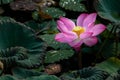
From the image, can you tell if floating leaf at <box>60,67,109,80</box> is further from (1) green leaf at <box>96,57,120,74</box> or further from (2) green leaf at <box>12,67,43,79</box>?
(1) green leaf at <box>96,57,120,74</box>

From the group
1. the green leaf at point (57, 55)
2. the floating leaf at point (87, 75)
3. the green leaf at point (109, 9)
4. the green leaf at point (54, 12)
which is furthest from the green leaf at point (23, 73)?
the green leaf at point (54, 12)

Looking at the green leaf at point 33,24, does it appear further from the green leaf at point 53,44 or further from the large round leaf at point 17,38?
the large round leaf at point 17,38

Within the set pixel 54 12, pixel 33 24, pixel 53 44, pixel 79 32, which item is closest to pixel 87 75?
pixel 79 32

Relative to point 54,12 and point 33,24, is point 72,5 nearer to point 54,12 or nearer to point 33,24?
point 54,12

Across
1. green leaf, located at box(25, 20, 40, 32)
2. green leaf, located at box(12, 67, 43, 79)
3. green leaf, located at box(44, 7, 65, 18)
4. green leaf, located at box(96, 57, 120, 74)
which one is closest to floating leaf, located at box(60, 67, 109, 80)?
green leaf, located at box(12, 67, 43, 79)

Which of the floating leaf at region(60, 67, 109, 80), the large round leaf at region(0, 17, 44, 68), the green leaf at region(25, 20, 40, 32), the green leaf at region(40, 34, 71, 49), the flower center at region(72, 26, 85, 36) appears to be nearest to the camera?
the floating leaf at region(60, 67, 109, 80)

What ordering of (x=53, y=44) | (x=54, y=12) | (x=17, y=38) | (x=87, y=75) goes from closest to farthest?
(x=87, y=75) → (x=17, y=38) → (x=53, y=44) → (x=54, y=12)
